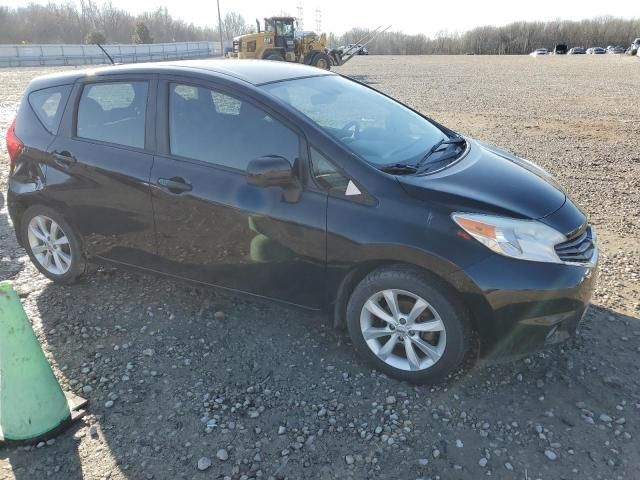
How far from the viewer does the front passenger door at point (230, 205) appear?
3.04 metres

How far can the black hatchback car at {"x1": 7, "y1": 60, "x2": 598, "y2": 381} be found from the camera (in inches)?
107

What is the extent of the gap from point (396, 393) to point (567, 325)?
1.03 metres

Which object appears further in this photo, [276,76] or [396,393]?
[276,76]

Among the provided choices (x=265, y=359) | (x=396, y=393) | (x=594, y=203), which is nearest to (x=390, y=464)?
(x=396, y=393)

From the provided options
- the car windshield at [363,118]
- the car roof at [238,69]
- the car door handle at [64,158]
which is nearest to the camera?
the car windshield at [363,118]

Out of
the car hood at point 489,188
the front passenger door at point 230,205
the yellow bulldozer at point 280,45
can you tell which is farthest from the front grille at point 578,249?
the yellow bulldozer at point 280,45

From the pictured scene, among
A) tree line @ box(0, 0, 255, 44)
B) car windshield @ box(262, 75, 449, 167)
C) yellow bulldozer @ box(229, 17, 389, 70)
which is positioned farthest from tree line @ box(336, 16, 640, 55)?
car windshield @ box(262, 75, 449, 167)

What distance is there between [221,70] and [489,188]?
1919mm

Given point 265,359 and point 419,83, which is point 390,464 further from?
point 419,83

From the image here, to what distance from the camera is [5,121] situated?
12383 mm

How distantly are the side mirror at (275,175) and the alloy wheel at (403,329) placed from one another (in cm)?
78

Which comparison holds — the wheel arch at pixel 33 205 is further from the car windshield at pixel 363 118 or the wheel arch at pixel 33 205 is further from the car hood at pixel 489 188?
the car hood at pixel 489 188

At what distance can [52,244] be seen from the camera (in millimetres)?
4125

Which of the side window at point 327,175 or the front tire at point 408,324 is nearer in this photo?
the front tire at point 408,324
